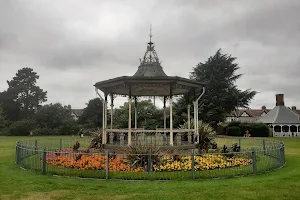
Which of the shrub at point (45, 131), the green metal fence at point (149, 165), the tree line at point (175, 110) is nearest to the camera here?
the green metal fence at point (149, 165)

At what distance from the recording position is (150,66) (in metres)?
17.4

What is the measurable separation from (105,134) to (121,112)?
87.5 feet

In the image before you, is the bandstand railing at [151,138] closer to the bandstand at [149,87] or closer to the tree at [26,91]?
the bandstand at [149,87]

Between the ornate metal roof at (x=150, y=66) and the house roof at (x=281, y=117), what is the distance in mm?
35906

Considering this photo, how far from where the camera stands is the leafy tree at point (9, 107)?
61000mm

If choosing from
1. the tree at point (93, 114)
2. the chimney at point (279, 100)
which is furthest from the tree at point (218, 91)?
the tree at point (93, 114)

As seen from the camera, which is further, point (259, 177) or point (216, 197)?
point (259, 177)

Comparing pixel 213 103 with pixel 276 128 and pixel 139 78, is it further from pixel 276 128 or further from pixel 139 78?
pixel 139 78

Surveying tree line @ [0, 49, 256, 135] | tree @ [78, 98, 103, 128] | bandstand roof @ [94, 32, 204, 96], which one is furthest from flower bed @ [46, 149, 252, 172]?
tree @ [78, 98, 103, 128]

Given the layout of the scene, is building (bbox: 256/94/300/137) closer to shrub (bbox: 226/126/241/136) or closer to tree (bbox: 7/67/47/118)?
shrub (bbox: 226/126/241/136)

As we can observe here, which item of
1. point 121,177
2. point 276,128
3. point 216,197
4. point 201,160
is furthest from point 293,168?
point 276,128

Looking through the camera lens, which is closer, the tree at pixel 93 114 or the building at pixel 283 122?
the building at pixel 283 122

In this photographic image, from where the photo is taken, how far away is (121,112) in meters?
43.3

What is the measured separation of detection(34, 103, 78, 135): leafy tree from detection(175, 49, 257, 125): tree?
19.5m
